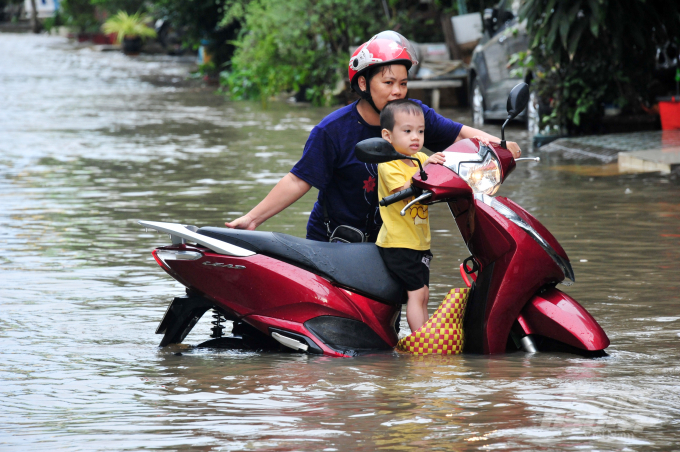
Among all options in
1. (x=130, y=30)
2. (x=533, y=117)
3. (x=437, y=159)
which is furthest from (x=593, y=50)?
(x=130, y=30)

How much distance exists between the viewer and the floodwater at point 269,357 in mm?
3307

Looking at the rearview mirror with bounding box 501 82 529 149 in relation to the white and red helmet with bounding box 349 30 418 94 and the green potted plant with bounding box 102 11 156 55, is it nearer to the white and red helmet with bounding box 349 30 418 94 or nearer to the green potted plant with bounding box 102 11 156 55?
the white and red helmet with bounding box 349 30 418 94

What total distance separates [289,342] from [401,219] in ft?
2.42

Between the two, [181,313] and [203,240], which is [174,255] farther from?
[181,313]

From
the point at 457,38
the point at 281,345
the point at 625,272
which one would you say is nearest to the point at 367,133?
the point at 281,345

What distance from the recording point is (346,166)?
4.54 metres

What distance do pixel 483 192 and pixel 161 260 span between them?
1484 millimetres

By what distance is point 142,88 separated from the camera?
25.4m

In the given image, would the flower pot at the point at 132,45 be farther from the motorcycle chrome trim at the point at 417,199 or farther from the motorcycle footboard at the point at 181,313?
the motorcycle chrome trim at the point at 417,199

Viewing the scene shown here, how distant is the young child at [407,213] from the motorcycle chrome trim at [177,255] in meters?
0.81

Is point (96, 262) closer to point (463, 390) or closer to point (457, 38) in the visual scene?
point (463, 390)

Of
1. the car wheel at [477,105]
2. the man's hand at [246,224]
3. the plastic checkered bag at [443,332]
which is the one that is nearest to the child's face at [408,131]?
the plastic checkered bag at [443,332]

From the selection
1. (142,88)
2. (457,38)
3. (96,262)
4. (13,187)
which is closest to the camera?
(96,262)

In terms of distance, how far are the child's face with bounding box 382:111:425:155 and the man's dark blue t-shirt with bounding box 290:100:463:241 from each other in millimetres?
311
